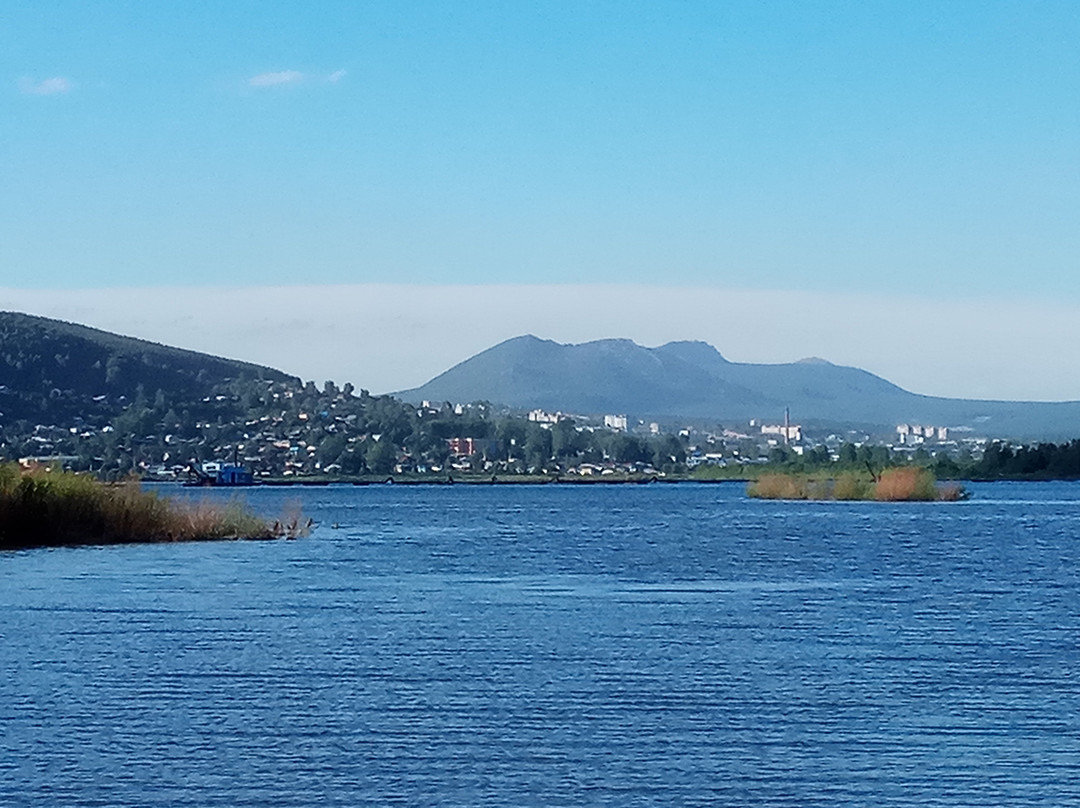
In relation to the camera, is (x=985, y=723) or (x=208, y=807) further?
(x=985, y=723)

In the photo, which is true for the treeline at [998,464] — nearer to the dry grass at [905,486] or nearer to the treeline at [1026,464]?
the treeline at [1026,464]

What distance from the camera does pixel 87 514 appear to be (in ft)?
198

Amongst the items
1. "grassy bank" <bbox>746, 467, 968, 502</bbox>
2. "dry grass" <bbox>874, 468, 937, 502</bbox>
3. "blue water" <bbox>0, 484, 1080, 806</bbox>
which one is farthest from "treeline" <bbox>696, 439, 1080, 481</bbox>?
"blue water" <bbox>0, 484, 1080, 806</bbox>

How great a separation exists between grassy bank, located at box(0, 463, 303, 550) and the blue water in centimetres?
117

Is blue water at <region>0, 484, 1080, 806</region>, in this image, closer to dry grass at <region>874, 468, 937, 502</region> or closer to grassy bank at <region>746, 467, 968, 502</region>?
dry grass at <region>874, 468, 937, 502</region>

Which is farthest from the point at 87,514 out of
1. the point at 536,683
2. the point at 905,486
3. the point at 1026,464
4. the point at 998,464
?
the point at 1026,464

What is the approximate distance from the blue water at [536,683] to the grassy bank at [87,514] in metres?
1.17

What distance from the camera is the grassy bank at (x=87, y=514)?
58.4m

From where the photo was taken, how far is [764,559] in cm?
6228

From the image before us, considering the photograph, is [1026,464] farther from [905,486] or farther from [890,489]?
[905,486]

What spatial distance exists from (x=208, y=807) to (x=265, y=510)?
100712 millimetres

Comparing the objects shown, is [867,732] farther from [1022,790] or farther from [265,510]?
[265,510]

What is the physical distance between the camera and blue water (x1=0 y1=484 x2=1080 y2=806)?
845 inches

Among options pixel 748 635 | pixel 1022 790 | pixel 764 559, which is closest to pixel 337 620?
pixel 748 635
